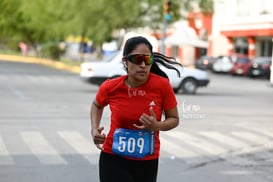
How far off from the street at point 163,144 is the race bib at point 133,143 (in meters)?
4.02

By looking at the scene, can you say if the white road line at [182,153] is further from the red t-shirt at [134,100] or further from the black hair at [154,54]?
the red t-shirt at [134,100]

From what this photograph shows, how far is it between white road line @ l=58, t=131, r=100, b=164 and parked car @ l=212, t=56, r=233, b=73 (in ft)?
118

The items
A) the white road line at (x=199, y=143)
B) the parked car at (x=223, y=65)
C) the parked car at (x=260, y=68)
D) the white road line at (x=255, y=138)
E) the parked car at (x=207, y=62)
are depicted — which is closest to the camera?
the white road line at (x=199, y=143)

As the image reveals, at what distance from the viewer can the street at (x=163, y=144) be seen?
29.8 ft

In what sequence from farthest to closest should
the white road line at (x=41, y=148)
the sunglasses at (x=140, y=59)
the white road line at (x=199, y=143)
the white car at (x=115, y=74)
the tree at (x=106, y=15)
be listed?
1. the tree at (x=106, y=15)
2. the white car at (x=115, y=74)
3. the white road line at (x=199, y=143)
4. the white road line at (x=41, y=148)
5. the sunglasses at (x=140, y=59)

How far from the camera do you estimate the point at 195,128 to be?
14406 mm

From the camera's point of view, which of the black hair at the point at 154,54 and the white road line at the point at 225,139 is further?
the white road line at the point at 225,139

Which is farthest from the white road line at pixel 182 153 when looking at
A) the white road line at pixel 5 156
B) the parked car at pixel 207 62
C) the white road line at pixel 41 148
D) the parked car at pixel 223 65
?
the parked car at pixel 207 62

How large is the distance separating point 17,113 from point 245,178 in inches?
335

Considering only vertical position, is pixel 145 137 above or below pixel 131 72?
below

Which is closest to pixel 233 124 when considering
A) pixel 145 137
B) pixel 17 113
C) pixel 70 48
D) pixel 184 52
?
pixel 17 113

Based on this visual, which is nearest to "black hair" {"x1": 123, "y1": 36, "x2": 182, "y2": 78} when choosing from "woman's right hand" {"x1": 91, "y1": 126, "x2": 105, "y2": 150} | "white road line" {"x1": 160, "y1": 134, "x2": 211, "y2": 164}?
"woman's right hand" {"x1": 91, "y1": 126, "x2": 105, "y2": 150}

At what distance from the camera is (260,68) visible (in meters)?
44.1

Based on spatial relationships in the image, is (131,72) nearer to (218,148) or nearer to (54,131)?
(218,148)
